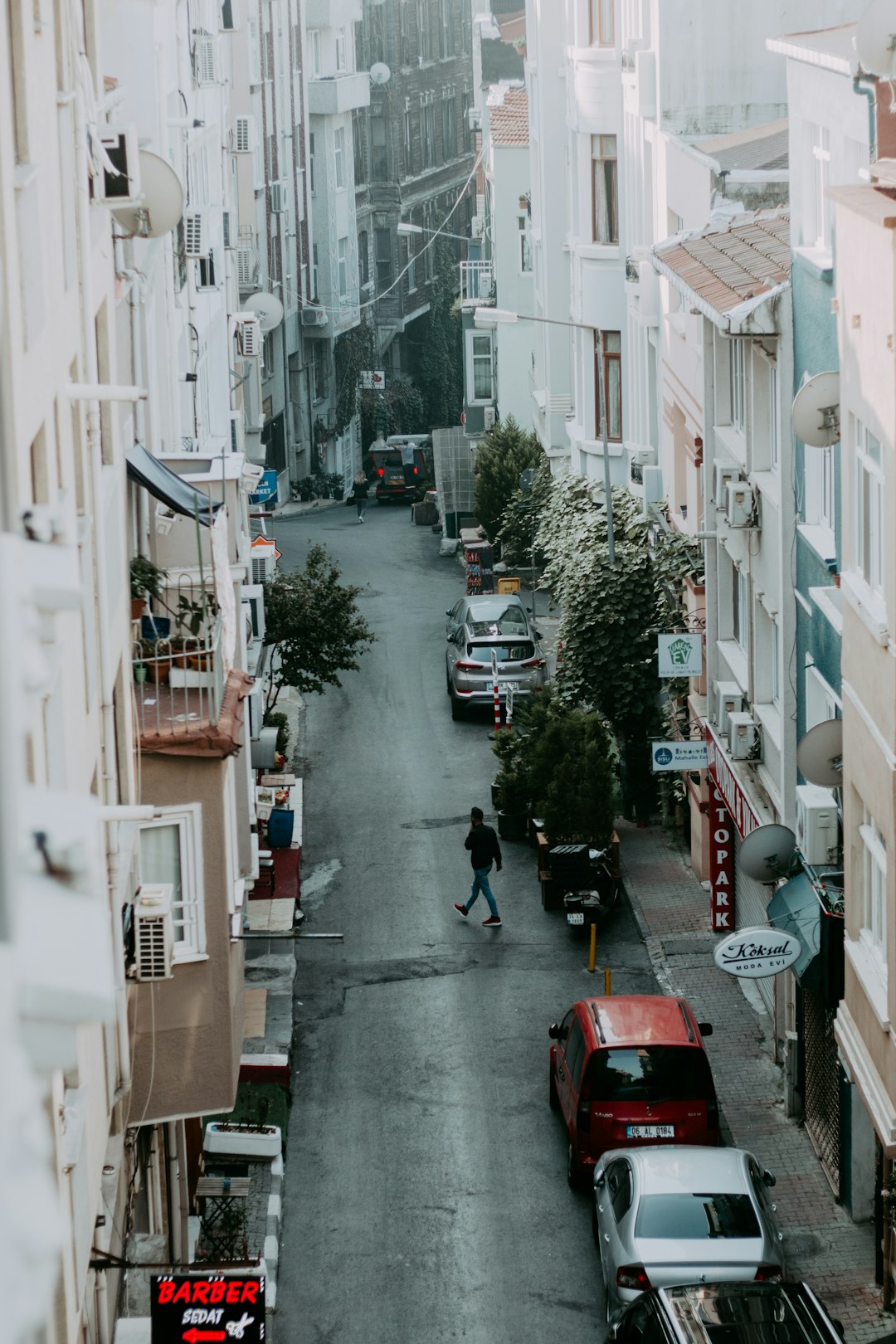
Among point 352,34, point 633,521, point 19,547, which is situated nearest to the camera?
point 19,547

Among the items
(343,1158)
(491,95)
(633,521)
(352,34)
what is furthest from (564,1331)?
(352,34)

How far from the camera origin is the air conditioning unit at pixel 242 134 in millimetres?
50188

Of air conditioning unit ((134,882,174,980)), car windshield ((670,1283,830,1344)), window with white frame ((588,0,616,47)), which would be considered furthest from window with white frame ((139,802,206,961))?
window with white frame ((588,0,616,47))

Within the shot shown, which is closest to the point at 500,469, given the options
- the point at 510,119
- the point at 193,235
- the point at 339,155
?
the point at 510,119

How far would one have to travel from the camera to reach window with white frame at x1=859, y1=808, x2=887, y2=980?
14469mm

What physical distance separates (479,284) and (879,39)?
47879 mm

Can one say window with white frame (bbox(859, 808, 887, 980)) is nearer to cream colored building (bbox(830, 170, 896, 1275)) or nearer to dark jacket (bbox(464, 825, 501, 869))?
cream colored building (bbox(830, 170, 896, 1275))

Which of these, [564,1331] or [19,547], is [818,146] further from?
[19,547]

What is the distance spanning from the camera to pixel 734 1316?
43.0ft

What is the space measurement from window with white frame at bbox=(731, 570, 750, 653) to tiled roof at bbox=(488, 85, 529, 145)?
109 ft

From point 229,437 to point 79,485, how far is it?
2112 centimetres

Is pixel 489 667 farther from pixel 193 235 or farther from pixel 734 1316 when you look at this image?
pixel 734 1316

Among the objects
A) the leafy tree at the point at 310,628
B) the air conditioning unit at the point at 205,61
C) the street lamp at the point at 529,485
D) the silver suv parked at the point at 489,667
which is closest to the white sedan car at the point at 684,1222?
the leafy tree at the point at 310,628

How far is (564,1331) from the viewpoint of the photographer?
15.8m
